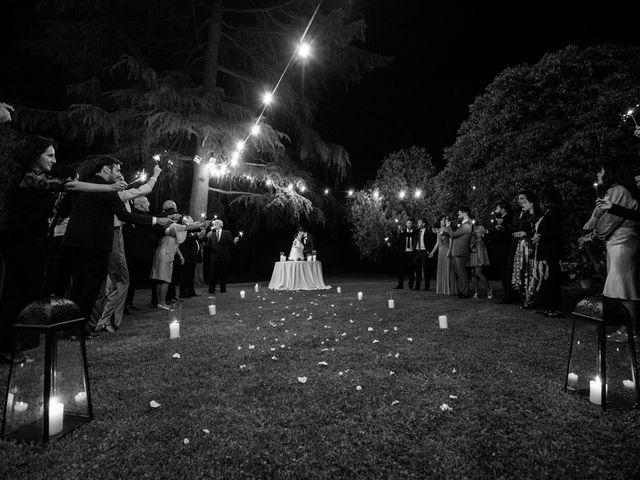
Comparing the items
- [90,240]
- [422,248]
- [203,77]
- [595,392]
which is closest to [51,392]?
[90,240]

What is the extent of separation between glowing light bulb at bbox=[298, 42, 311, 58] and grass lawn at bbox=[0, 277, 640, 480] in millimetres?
11891

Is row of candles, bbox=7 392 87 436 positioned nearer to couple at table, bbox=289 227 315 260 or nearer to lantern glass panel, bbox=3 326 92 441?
lantern glass panel, bbox=3 326 92 441

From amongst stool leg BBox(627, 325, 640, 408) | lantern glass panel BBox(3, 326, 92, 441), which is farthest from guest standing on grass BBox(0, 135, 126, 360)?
stool leg BBox(627, 325, 640, 408)

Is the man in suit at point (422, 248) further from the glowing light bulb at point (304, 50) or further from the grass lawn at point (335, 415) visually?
the glowing light bulb at point (304, 50)

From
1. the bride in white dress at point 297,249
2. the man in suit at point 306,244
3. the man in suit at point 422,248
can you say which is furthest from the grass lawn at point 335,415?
the man in suit at point 306,244

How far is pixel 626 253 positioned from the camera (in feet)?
14.7

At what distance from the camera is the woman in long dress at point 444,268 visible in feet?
33.3

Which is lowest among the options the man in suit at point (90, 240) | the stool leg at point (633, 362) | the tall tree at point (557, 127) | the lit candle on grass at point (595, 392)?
the lit candle on grass at point (595, 392)

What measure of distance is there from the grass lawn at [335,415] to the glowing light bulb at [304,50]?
39.0ft

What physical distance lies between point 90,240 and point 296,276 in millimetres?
8447

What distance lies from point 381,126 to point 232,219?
14382 mm

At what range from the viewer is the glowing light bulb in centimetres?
1334

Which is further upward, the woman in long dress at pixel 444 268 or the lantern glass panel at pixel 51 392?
the woman in long dress at pixel 444 268

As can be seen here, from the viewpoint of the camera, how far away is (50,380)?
212 centimetres
